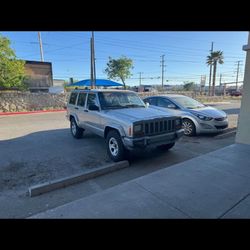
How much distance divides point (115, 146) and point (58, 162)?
1.55 m

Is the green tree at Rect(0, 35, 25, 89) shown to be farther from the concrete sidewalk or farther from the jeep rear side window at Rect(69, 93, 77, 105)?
the concrete sidewalk

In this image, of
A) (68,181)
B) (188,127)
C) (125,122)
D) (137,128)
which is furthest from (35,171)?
(188,127)

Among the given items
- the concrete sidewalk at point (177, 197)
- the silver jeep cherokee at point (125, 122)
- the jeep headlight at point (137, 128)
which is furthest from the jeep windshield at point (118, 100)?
the concrete sidewalk at point (177, 197)

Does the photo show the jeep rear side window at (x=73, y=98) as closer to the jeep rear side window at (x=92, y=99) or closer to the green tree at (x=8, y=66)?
the jeep rear side window at (x=92, y=99)

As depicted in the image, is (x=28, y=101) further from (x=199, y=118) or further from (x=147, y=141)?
(x=147, y=141)

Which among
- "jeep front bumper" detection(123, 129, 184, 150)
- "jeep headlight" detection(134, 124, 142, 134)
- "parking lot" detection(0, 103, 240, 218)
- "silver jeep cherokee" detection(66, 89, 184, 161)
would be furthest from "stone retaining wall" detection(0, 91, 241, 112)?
"jeep headlight" detection(134, 124, 142, 134)

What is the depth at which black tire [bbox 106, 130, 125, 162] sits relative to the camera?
4777 mm

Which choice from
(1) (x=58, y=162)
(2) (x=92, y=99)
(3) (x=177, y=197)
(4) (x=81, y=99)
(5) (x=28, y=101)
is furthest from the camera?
(5) (x=28, y=101)

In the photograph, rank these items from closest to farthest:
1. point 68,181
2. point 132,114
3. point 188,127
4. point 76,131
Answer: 1. point 68,181
2. point 132,114
3. point 76,131
4. point 188,127

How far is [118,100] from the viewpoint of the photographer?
588 cm

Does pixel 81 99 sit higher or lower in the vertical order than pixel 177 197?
higher

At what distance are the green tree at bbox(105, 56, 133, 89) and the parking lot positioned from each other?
2620 centimetres

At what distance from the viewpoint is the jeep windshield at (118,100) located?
222 inches
